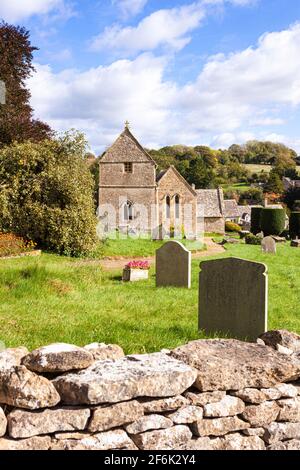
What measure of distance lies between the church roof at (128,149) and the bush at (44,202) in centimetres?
1777

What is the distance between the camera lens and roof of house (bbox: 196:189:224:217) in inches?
2277

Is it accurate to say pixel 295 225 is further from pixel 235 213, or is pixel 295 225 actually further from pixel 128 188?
pixel 235 213

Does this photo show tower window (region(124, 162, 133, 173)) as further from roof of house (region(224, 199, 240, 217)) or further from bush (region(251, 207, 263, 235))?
roof of house (region(224, 199, 240, 217))

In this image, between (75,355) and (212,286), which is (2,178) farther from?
(75,355)

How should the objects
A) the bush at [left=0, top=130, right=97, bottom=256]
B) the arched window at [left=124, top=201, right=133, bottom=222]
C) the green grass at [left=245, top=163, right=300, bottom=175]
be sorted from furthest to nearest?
the green grass at [left=245, top=163, right=300, bottom=175] → the arched window at [left=124, top=201, right=133, bottom=222] → the bush at [left=0, top=130, right=97, bottom=256]

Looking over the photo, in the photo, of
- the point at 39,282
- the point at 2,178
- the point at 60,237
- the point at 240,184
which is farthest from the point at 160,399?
the point at 240,184

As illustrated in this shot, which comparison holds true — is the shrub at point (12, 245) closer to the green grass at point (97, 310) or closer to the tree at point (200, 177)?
the green grass at point (97, 310)

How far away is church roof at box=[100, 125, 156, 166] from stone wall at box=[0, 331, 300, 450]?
121ft

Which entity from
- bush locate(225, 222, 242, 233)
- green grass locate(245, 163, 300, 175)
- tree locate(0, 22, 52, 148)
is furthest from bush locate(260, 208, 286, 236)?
green grass locate(245, 163, 300, 175)

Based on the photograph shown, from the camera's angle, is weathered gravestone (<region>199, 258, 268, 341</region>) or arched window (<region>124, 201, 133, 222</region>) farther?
arched window (<region>124, 201, 133, 222</region>)

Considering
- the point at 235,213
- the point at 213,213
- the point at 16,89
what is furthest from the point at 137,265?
the point at 235,213

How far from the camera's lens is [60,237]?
22.0 meters

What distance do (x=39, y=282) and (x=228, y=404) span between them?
691 cm

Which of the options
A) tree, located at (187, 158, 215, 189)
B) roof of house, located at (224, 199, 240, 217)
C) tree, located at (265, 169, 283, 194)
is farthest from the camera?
tree, located at (265, 169, 283, 194)
